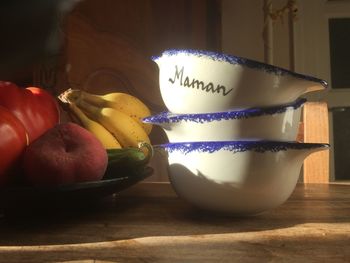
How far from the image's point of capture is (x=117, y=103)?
0.67m

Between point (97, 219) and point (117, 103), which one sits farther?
point (117, 103)

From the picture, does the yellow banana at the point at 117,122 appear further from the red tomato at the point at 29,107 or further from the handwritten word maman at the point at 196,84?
the handwritten word maman at the point at 196,84

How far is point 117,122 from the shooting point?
644mm

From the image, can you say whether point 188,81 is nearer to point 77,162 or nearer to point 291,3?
point 77,162

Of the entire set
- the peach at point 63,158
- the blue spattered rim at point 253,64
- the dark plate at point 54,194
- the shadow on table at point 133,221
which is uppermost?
the blue spattered rim at point 253,64

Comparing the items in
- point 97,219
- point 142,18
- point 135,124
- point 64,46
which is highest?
point 142,18

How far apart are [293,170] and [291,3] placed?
1.35 meters

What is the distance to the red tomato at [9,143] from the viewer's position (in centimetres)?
38

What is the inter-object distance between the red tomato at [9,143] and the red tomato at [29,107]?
57mm

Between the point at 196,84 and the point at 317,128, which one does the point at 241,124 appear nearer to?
the point at 196,84

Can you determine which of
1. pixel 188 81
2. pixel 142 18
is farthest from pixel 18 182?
pixel 142 18

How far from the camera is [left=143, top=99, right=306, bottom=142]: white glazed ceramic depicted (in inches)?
15.1

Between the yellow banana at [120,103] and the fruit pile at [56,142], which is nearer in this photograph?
the fruit pile at [56,142]

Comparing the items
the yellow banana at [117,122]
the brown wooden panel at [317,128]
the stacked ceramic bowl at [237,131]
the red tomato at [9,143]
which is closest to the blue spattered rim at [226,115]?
the stacked ceramic bowl at [237,131]
